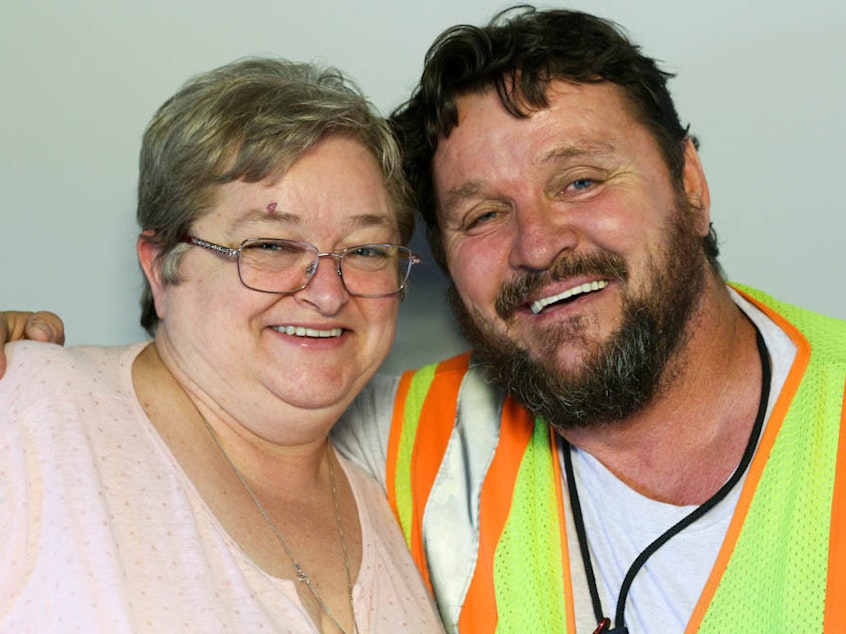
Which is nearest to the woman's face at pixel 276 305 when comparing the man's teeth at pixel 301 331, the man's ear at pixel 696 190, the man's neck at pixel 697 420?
the man's teeth at pixel 301 331

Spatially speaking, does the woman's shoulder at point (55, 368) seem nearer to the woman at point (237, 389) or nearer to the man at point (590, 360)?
the woman at point (237, 389)

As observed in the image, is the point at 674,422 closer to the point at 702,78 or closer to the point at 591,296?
the point at 591,296

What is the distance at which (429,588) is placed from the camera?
6.66 ft

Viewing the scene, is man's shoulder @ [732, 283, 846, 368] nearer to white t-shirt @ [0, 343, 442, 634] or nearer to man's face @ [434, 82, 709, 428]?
man's face @ [434, 82, 709, 428]

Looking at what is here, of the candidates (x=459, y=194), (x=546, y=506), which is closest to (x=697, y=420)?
(x=546, y=506)

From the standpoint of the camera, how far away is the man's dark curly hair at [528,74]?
2045 millimetres

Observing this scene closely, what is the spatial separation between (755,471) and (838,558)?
8.3 inches

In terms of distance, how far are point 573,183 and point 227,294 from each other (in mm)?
710

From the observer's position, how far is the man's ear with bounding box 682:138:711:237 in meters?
2.13

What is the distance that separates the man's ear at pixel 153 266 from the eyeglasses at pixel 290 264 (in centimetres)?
10

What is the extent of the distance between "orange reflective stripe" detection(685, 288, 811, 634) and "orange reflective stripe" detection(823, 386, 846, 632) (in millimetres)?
125

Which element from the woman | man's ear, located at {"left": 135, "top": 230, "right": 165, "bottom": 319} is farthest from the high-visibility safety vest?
man's ear, located at {"left": 135, "top": 230, "right": 165, "bottom": 319}

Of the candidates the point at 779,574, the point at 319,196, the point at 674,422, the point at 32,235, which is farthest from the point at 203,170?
the point at 779,574

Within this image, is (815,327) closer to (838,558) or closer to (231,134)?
(838,558)
